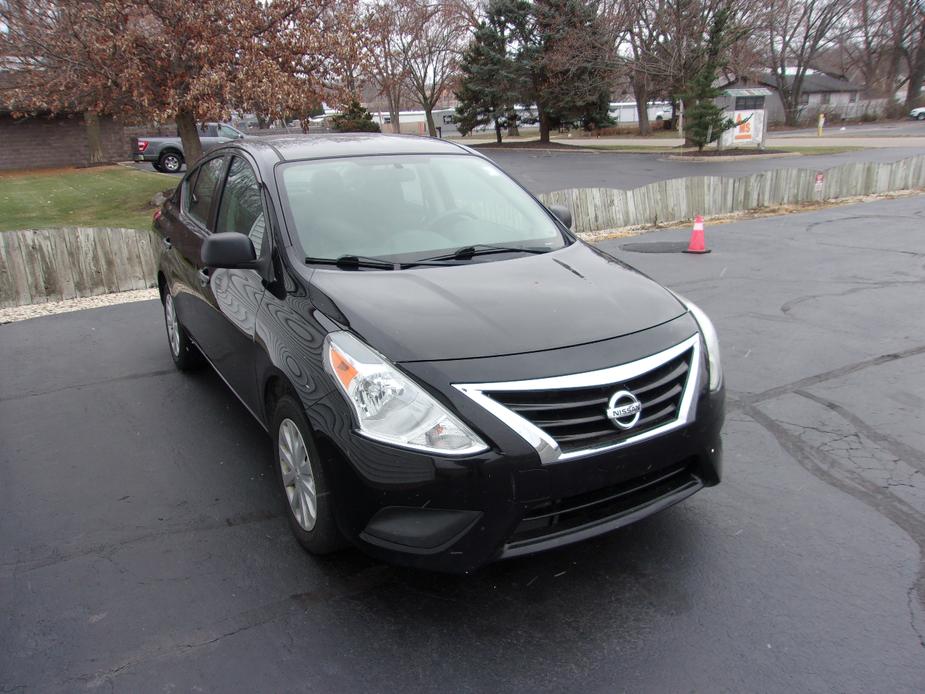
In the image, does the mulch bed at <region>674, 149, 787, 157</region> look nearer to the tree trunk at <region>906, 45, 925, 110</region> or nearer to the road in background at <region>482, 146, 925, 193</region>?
the road in background at <region>482, 146, 925, 193</region>

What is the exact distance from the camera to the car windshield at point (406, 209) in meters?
3.55

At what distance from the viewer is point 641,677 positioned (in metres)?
2.41

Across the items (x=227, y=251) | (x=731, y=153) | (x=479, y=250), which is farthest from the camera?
(x=731, y=153)

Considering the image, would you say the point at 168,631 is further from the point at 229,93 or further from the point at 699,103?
the point at 699,103

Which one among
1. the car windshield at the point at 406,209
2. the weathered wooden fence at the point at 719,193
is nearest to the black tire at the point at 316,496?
the car windshield at the point at 406,209

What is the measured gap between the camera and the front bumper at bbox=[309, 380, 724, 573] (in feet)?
8.04

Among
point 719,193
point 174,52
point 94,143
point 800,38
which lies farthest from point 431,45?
point 719,193

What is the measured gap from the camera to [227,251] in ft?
10.9

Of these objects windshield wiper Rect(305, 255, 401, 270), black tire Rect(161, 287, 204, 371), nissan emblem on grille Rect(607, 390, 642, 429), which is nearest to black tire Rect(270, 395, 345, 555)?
windshield wiper Rect(305, 255, 401, 270)

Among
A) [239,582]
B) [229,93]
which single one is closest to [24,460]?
[239,582]

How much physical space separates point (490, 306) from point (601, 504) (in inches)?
35.5

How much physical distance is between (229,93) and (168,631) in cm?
1323

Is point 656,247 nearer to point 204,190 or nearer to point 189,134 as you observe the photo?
point 204,190

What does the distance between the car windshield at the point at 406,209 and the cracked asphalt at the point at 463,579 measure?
1.40 m
